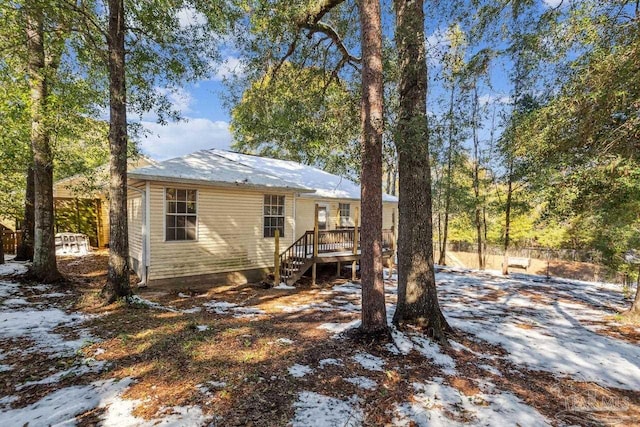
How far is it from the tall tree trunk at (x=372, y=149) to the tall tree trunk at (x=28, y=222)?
10.7 m

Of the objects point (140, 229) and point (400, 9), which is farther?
point (140, 229)

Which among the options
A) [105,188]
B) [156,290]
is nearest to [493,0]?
[156,290]

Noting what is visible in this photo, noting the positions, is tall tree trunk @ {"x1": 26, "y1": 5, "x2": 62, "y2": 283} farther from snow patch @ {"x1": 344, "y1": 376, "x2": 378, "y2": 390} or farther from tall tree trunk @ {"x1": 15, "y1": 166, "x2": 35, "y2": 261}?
snow patch @ {"x1": 344, "y1": 376, "x2": 378, "y2": 390}

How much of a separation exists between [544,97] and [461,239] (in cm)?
2170

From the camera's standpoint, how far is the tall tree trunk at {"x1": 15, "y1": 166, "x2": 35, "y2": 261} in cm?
990

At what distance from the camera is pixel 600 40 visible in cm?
505

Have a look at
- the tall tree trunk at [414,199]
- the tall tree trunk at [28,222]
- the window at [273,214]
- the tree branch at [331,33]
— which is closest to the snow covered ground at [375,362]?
the tall tree trunk at [414,199]

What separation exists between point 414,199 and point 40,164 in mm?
8841

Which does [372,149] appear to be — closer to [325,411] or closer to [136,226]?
[325,411]

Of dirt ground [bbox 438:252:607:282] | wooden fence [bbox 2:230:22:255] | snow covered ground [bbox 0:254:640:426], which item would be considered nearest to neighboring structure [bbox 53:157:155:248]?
wooden fence [bbox 2:230:22:255]

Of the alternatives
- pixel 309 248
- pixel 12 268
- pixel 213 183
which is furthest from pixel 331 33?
pixel 12 268

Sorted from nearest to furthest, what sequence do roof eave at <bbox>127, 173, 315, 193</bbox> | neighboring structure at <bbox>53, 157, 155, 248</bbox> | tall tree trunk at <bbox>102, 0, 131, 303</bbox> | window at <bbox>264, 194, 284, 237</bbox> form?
tall tree trunk at <bbox>102, 0, 131, 303</bbox> < roof eave at <bbox>127, 173, 315, 193</bbox> < window at <bbox>264, 194, 284, 237</bbox> < neighboring structure at <bbox>53, 157, 155, 248</bbox>

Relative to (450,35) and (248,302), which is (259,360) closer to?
(248,302)

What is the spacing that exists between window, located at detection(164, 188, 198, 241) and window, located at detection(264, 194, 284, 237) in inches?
93.8
